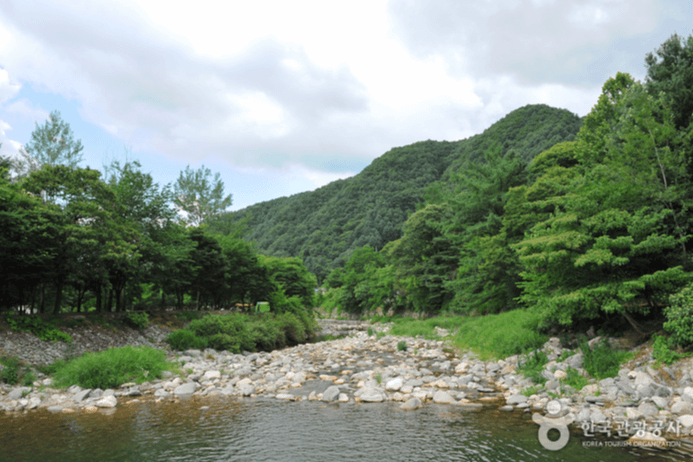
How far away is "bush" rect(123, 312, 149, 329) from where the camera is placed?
66.1 ft

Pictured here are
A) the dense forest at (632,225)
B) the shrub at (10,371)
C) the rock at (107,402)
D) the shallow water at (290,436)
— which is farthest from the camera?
the shrub at (10,371)

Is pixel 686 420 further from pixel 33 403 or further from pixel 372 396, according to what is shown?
pixel 33 403

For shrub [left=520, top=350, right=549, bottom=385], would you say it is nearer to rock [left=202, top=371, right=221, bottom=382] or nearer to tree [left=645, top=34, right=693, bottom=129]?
tree [left=645, top=34, right=693, bottom=129]

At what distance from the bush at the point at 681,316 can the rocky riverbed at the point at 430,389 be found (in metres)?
0.70

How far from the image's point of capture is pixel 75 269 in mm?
15859

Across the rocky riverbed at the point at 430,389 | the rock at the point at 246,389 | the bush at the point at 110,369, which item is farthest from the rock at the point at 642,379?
the bush at the point at 110,369

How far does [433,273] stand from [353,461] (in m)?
33.4

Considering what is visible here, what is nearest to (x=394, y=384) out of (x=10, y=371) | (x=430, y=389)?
(x=430, y=389)

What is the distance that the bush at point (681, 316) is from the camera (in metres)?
8.88

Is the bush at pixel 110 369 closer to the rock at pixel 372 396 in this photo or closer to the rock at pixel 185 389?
the rock at pixel 185 389

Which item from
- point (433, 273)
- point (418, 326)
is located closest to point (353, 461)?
point (418, 326)

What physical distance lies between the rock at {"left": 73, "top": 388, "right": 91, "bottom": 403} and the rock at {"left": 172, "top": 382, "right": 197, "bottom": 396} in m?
2.53

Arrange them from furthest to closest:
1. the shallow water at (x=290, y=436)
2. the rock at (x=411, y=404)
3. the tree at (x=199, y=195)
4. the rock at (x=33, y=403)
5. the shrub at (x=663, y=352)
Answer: the tree at (x=199, y=195) < the rock at (x=33, y=403) < the rock at (x=411, y=404) < the shrub at (x=663, y=352) < the shallow water at (x=290, y=436)

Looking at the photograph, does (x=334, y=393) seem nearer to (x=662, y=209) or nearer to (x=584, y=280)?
(x=584, y=280)
